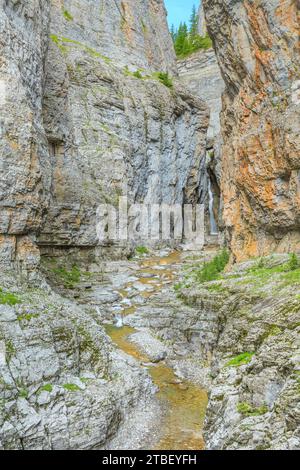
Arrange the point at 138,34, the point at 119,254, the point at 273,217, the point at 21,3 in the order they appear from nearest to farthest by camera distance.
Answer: the point at 21,3
the point at 273,217
the point at 119,254
the point at 138,34

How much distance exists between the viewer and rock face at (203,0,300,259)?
702 inches

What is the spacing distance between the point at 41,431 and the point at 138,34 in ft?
163

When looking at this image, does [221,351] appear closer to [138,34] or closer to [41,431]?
[41,431]

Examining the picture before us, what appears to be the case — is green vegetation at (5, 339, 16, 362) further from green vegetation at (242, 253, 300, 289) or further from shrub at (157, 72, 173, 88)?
shrub at (157, 72, 173, 88)

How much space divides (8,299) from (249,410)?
7.74m

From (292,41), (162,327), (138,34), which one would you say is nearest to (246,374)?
(162,327)

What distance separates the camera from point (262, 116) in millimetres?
19969

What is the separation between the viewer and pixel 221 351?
47.0 ft

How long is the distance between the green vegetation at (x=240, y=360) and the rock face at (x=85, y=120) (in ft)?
25.6

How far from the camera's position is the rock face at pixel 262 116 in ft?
58.5

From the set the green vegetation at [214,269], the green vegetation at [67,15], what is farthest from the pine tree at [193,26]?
the green vegetation at [214,269]

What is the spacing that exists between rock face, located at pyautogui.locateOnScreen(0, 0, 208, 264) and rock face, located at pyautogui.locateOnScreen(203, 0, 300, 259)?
10.3m

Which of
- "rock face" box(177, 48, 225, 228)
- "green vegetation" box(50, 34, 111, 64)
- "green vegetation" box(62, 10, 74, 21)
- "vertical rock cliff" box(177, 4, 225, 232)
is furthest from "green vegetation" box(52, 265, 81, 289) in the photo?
"rock face" box(177, 48, 225, 228)

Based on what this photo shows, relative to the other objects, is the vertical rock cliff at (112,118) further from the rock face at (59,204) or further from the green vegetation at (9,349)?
the green vegetation at (9,349)
